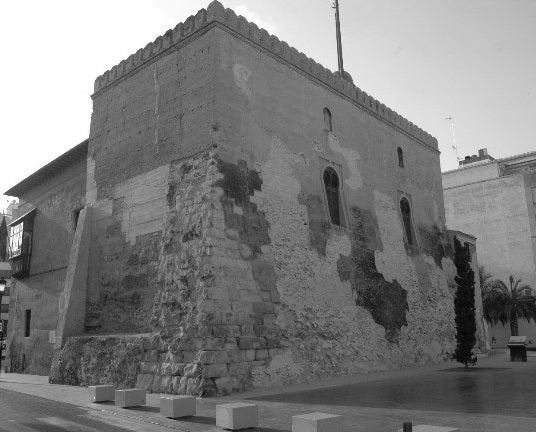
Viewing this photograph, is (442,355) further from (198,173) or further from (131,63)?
(131,63)

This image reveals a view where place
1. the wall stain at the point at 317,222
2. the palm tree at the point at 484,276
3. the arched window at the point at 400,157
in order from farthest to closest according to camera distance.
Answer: the palm tree at the point at 484,276 → the arched window at the point at 400,157 → the wall stain at the point at 317,222

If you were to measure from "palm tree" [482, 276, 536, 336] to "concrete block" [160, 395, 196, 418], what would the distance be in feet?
93.1

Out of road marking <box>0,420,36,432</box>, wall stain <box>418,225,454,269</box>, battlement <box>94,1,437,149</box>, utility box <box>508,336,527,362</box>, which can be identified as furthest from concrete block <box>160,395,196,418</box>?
utility box <box>508,336,527,362</box>

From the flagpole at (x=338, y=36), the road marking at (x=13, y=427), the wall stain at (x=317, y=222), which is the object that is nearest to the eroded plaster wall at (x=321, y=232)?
the wall stain at (x=317, y=222)

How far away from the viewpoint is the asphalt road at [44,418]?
6.52m

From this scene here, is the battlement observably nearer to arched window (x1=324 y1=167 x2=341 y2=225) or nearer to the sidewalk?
arched window (x1=324 y1=167 x2=341 y2=225)

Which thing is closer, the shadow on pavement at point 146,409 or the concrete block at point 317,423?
the concrete block at point 317,423

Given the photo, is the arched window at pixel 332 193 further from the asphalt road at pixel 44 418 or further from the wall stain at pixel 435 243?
the asphalt road at pixel 44 418

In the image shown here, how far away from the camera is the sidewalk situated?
6.36 meters

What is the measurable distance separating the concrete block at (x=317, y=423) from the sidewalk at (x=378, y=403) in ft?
2.16

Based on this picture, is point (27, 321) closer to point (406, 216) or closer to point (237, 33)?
point (237, 33)

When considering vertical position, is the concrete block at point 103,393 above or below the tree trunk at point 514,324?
below

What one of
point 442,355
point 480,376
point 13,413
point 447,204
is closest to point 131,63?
point 13,413

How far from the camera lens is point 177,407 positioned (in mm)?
7105
